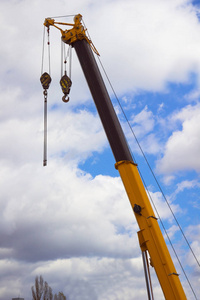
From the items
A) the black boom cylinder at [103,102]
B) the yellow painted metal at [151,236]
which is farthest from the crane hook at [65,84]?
the yellow painted metal at [151,236]

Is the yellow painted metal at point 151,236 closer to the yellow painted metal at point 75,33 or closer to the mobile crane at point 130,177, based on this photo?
the mobile crane at point 130,177

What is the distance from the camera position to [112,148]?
37.3ft

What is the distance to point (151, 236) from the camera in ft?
33.7

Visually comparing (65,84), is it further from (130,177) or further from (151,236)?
(151,236)

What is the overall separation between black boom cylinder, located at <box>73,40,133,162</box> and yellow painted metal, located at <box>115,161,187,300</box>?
1.77ft

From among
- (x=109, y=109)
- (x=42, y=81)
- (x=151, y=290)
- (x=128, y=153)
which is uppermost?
(x=42, y=81)

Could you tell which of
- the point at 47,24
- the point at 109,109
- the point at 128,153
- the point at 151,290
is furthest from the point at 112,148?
the point at 47,24

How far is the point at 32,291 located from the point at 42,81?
32122mm

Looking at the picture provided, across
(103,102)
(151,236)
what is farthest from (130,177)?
(103,102)

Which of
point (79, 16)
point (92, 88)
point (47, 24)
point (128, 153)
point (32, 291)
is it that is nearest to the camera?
point (128, 153)

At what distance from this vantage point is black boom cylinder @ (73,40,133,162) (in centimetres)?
1127

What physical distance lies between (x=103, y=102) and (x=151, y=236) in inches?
196

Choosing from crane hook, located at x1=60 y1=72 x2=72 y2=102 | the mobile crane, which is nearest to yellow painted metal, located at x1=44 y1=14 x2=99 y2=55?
the mobile crane

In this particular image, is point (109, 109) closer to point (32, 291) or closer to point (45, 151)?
point (45, 151)
